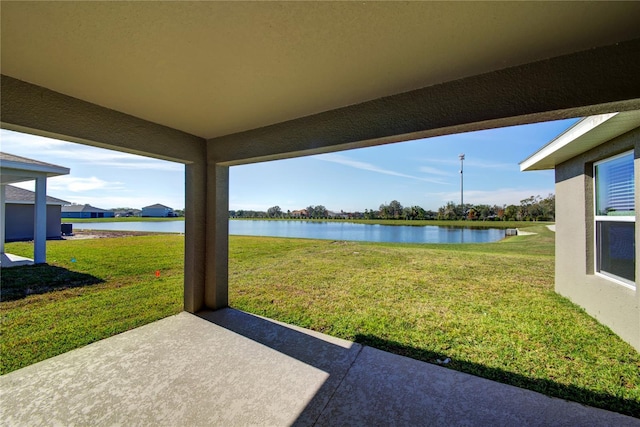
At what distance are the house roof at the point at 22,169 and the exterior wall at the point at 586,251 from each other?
33.7 feet

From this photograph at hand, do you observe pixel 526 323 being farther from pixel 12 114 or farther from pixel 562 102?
pixel 12 114

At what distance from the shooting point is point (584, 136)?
290cm

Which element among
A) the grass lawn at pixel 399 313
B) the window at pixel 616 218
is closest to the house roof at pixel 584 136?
the window at pixel 616 218

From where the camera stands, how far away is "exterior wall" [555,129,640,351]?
2.67 metres

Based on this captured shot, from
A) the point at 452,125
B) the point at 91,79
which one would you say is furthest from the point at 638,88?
the point at 91,79

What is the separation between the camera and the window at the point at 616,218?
9.35 ft

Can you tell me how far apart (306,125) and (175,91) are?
3.68 ft

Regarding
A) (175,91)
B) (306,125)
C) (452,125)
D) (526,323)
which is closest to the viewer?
(452,125)

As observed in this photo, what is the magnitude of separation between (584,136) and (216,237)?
15.0ft

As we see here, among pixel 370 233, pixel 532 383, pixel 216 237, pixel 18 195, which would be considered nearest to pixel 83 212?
pixel 18 195

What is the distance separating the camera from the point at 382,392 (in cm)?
187

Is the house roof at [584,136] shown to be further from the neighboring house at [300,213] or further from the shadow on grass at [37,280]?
the neighboring house at [300,213]

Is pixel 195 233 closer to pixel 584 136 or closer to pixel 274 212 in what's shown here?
pixel 584 136

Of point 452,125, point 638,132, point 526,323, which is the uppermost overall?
point 638,132
